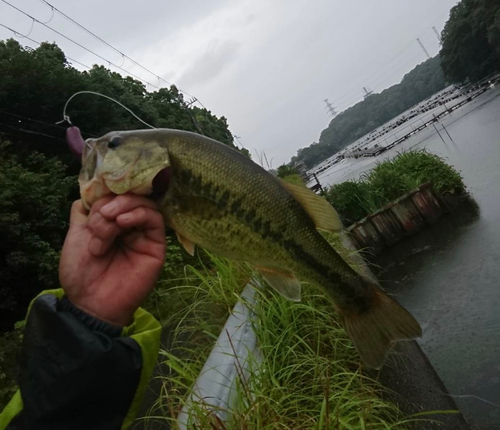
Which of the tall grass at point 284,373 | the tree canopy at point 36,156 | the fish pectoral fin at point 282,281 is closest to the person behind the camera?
the fish pectoral fin at point 282,281

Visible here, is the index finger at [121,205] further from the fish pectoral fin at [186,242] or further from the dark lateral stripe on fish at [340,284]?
the dark lateral stripe on fish at [340,284]

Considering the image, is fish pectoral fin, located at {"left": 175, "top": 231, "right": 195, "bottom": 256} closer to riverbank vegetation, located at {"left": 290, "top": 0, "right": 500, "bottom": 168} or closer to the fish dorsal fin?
the fish dorsal fin

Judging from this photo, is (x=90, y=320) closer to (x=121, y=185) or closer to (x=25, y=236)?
(x=121, y=185)

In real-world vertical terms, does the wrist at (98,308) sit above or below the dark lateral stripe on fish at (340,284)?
above

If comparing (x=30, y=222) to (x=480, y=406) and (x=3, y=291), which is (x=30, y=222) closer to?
(x=3, y=291)

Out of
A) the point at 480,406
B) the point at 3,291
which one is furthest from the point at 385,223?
the point at 3,291

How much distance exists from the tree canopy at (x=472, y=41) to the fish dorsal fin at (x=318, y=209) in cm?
6411

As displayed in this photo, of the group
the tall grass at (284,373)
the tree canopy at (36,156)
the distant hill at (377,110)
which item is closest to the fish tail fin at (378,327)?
the tall grass at (284,373)

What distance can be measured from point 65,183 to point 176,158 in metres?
8.55

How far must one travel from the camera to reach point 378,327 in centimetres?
224

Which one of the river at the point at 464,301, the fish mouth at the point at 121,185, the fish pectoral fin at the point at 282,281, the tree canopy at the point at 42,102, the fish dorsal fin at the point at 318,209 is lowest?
the river at the point at 464,301

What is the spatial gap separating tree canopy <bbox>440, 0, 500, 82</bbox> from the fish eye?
64.8 meters

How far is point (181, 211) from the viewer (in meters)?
1.85

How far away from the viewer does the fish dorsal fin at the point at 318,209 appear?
2137 millimetres
